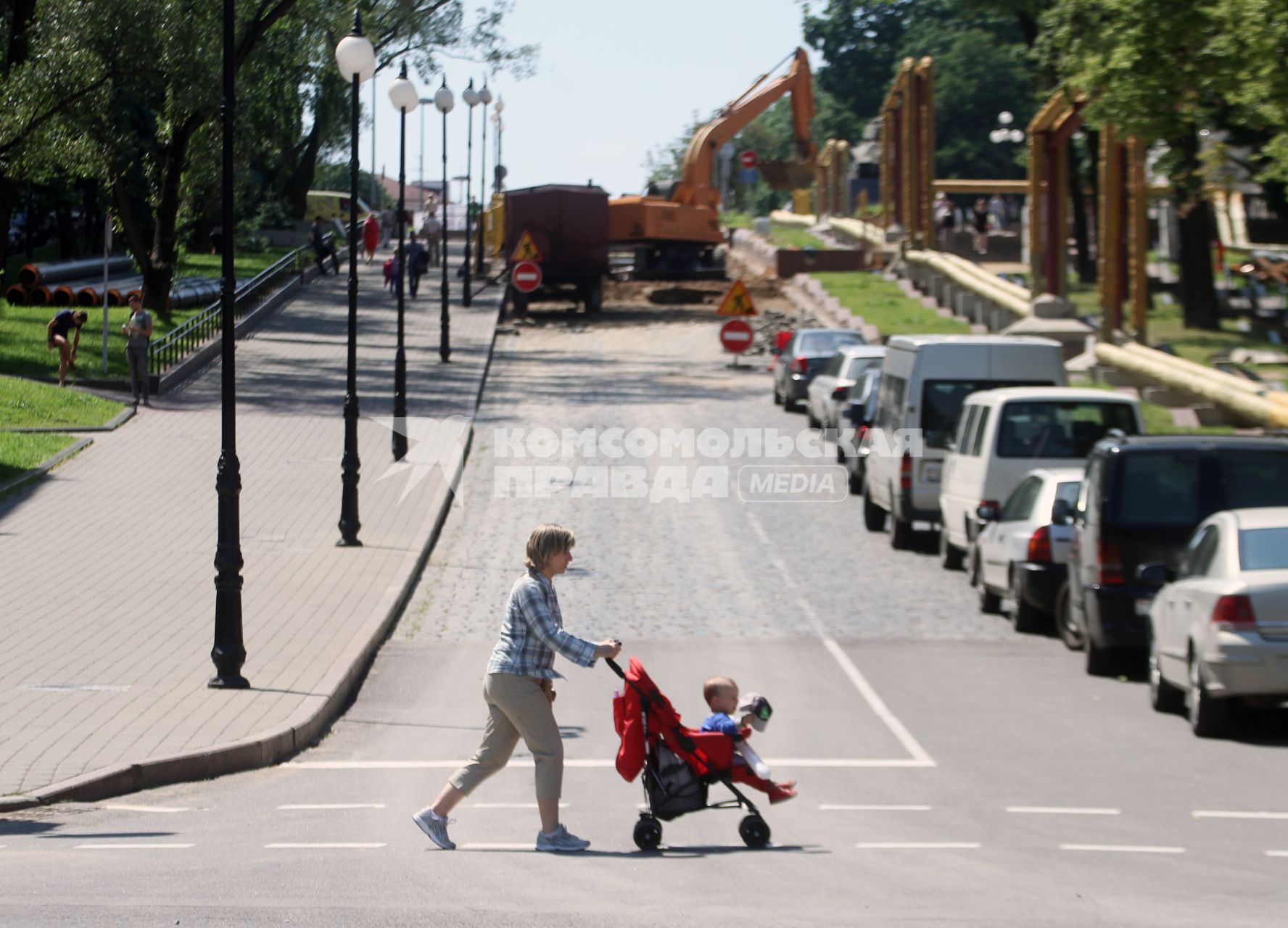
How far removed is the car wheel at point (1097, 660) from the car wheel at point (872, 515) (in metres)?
8.23

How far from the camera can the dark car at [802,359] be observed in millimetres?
33719

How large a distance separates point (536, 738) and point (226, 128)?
757cm

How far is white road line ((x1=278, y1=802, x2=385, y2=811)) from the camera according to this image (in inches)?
390

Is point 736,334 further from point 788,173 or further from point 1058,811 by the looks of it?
point 788,173

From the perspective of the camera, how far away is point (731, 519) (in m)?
24.0

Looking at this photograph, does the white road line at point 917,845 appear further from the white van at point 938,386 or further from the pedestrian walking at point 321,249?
the pedestrian walking at point 321,249

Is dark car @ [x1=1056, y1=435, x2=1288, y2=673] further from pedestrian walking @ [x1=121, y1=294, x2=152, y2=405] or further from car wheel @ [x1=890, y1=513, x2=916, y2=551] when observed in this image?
pedestrian walking @ [x1=121, y1=294, x2=152, y2=405]

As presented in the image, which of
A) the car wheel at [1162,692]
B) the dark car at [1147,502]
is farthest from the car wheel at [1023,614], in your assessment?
the car wheel at [1162,692]

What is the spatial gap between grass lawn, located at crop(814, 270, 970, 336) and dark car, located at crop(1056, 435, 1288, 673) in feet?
82.5

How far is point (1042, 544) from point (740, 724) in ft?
26.4

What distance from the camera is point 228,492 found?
13.8 metres

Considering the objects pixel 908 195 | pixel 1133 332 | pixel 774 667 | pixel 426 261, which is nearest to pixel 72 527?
pixel 774 667

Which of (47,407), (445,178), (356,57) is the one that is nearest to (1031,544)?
(356,57)

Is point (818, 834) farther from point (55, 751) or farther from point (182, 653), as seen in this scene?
point (182, 653)
